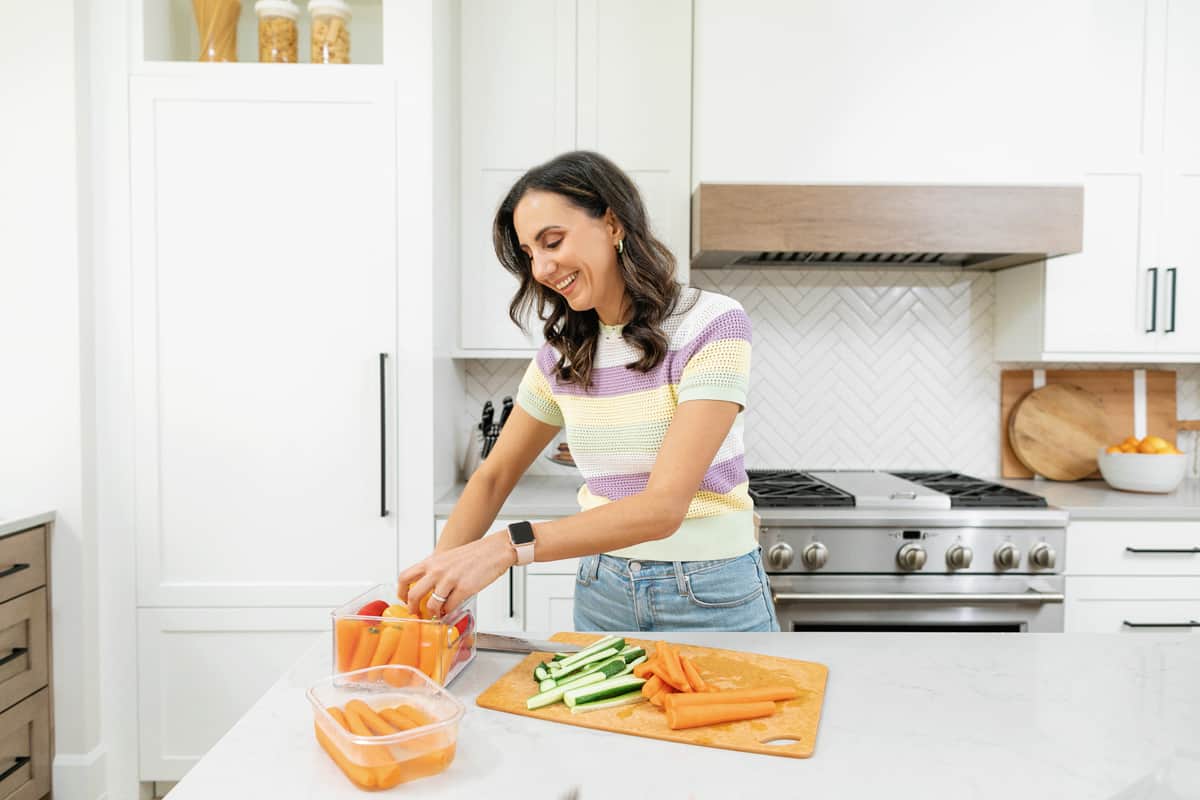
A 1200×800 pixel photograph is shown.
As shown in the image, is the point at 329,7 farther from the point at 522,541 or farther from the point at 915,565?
the point at 915,565

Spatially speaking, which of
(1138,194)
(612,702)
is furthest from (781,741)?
(1138,194)

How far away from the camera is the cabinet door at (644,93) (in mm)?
2676

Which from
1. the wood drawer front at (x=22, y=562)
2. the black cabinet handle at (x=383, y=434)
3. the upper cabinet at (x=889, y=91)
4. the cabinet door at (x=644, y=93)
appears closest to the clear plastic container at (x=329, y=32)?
the cabinet door at (x=644, y=93)

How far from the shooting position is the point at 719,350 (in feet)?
4.33

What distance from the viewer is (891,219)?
2.53 metres

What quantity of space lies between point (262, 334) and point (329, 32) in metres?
0.87

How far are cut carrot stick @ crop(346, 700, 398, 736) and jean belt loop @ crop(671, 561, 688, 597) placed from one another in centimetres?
64

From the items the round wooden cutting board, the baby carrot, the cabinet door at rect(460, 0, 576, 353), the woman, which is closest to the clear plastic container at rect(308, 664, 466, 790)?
the baby carrot

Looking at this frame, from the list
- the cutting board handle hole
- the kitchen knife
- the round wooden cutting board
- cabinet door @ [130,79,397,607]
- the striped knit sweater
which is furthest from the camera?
the round wooden cutting board

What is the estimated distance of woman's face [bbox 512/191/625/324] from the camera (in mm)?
1378

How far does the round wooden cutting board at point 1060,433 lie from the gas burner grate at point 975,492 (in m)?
0.27

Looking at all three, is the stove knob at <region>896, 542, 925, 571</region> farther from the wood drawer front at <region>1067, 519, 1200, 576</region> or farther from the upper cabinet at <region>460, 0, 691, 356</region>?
the upper cabinet at <region>460, 0, 691, 356</region>

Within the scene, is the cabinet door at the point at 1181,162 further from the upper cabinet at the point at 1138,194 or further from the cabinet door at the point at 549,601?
the cabinet door at the point at 549,601

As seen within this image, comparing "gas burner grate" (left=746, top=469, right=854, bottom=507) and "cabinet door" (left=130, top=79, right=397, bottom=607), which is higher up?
"cabinet door" (left=130, top=79, right=397, bottom=607)
